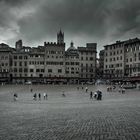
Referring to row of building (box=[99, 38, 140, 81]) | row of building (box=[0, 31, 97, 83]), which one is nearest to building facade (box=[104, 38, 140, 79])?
row of building (box=[99, 38, 140, 81])

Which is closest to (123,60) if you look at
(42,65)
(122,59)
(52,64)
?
(122,59)

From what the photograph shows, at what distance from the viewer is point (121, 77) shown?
94.0 metres

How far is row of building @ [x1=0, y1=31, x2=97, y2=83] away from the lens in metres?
108

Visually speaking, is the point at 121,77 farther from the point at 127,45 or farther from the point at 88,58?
the point at 88,58

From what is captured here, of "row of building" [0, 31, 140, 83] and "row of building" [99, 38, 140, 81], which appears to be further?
"row of building" [0, 31, 140, 83]

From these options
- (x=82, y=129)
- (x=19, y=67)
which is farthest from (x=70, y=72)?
(x=82, y=129)

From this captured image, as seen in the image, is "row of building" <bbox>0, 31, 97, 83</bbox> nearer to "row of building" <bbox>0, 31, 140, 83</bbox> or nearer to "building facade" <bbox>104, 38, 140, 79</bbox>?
"row of building" <bbox>0, 31, 140, 83</bbox>

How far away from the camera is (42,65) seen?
108938mm

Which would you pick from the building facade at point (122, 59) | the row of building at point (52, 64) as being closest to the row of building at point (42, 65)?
the row of building at point (52, 64)

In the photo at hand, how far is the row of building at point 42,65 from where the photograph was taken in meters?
108

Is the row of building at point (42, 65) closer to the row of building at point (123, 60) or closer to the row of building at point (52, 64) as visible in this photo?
the row of building at point (52, 64)

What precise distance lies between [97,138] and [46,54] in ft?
327

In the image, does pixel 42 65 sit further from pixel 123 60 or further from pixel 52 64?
pixel 123 60

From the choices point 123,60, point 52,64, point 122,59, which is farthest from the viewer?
point 52,64
